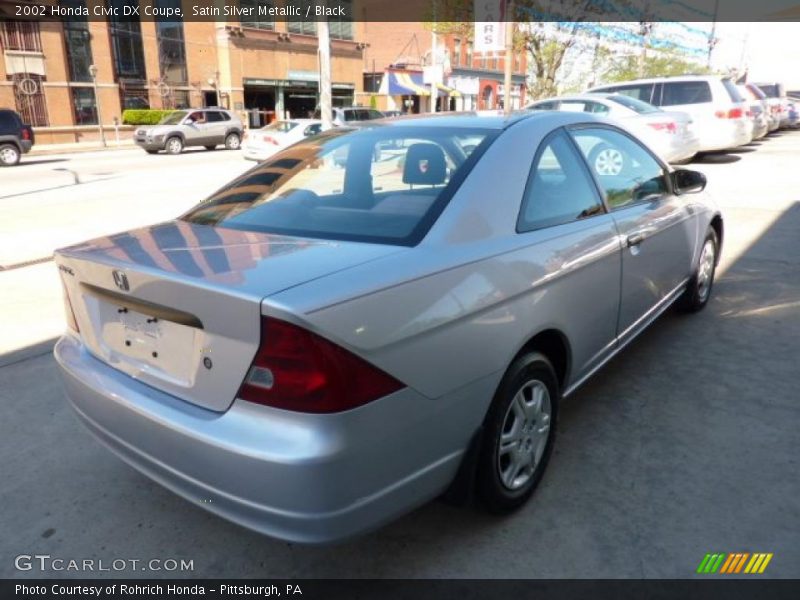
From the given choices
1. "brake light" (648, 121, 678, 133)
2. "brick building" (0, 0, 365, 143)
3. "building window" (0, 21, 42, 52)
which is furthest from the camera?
"brick building" (0, 0, 365, 143)

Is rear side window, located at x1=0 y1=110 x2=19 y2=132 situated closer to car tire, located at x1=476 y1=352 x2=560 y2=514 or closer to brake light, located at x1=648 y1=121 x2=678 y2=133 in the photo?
brake light, located at x1=648 y1=121 x2=678 y2=133

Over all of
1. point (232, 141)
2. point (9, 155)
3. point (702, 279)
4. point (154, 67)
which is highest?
point (154, 67)

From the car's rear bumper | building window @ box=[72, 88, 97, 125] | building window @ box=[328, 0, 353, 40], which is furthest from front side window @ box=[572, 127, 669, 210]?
building window @ box=[328, 0, 353, 40]

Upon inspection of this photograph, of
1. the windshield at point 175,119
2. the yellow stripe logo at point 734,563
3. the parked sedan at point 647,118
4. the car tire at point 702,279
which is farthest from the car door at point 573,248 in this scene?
the windshield at point 175,119

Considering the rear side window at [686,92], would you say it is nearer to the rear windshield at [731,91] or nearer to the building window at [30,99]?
the rear windshield at [731,91]

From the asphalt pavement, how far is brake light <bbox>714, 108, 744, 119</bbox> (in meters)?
11.0

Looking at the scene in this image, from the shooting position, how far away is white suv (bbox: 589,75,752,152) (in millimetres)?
13445

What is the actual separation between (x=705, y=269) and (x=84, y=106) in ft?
113

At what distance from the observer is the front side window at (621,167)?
3260 millimetres

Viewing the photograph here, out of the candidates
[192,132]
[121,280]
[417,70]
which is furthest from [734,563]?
[417,70]

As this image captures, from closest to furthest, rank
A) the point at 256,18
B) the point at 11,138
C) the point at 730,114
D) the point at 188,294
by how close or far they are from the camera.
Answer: the point at 188,294 → the point at 730,114 → the point at 11,138 → the point at 256,18

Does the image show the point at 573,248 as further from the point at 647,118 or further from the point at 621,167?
Answer: the point at 647,118

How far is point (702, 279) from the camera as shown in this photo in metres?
4.85

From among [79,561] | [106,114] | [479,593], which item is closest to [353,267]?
[479,593]
